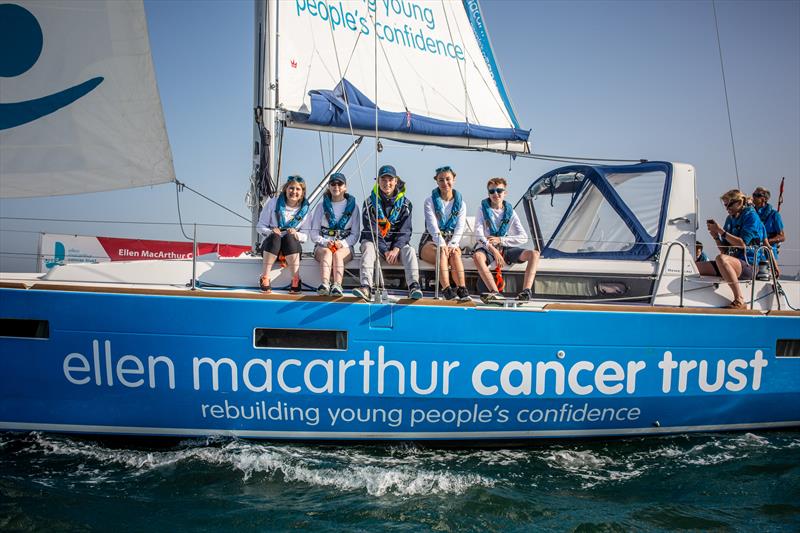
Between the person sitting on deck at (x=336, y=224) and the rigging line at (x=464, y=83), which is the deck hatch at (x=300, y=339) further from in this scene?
the rigging line at (x=464, y=83)

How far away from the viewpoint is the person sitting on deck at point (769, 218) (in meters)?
5.27

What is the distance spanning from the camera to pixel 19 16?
14.2 feet

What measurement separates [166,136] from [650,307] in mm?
4118

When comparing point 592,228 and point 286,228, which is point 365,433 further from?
point 592,228

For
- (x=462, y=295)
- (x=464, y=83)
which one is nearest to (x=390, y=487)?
(x=462, y=295)

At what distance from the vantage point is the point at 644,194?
17.2 ft

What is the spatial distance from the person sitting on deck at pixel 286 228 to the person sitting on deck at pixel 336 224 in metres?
0.12

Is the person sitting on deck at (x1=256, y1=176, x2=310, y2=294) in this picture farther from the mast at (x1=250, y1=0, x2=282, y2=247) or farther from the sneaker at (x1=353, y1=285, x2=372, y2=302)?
the mast at (x1=250, y1=0, x2=282, y2=247)

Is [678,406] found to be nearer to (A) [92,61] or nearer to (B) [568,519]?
(B) [568,519]

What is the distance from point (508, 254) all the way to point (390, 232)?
105cm

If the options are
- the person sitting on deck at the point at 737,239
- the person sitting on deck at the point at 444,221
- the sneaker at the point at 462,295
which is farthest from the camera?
the person sitting on deck at the point at 737,239

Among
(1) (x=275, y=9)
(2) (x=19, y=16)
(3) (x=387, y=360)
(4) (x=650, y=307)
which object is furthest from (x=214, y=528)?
(1) (x=275, y=9)

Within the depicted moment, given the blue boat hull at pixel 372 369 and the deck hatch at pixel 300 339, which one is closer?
the blue boat hull at pixel 372 369

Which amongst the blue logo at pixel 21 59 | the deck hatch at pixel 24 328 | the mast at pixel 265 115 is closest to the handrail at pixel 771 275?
the mast at pixel 265 115
